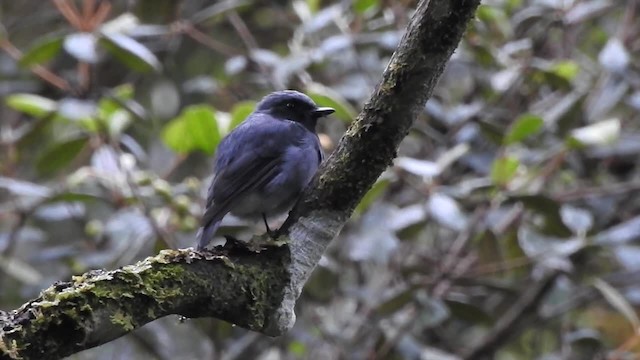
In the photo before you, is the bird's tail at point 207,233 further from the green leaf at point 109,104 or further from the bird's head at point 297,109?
the green leaf at point 109,104

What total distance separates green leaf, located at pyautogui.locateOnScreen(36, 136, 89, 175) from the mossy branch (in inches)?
68.2

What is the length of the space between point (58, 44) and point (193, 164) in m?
1.54

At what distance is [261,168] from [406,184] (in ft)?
3.93

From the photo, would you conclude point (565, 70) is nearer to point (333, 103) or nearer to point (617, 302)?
point (617, 302)

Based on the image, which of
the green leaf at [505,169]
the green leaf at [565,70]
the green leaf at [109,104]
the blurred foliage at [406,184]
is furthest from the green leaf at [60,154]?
the green leaf at [565,70]

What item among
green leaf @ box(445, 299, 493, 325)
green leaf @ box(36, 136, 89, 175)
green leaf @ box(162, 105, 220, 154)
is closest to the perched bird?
green leaf @ box(162, 105, 220, 154)

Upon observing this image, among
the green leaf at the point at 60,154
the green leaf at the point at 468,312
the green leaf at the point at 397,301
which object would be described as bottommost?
the green leaf at the point at 468,312

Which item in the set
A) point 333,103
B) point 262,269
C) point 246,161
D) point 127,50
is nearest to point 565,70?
point 333,103

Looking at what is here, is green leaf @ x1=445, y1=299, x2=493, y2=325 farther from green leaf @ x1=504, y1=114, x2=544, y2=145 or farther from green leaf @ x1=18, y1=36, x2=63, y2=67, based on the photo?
green leaf @ x1=18, y1=36, x2=63, y2=67

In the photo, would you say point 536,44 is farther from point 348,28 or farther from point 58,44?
point 58,44

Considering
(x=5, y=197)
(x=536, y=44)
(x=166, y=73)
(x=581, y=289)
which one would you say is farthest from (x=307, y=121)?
(x=5, y=197)

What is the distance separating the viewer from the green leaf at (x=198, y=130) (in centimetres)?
324

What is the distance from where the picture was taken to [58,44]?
346 centimetres

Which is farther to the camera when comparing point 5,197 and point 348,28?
point 5,197
